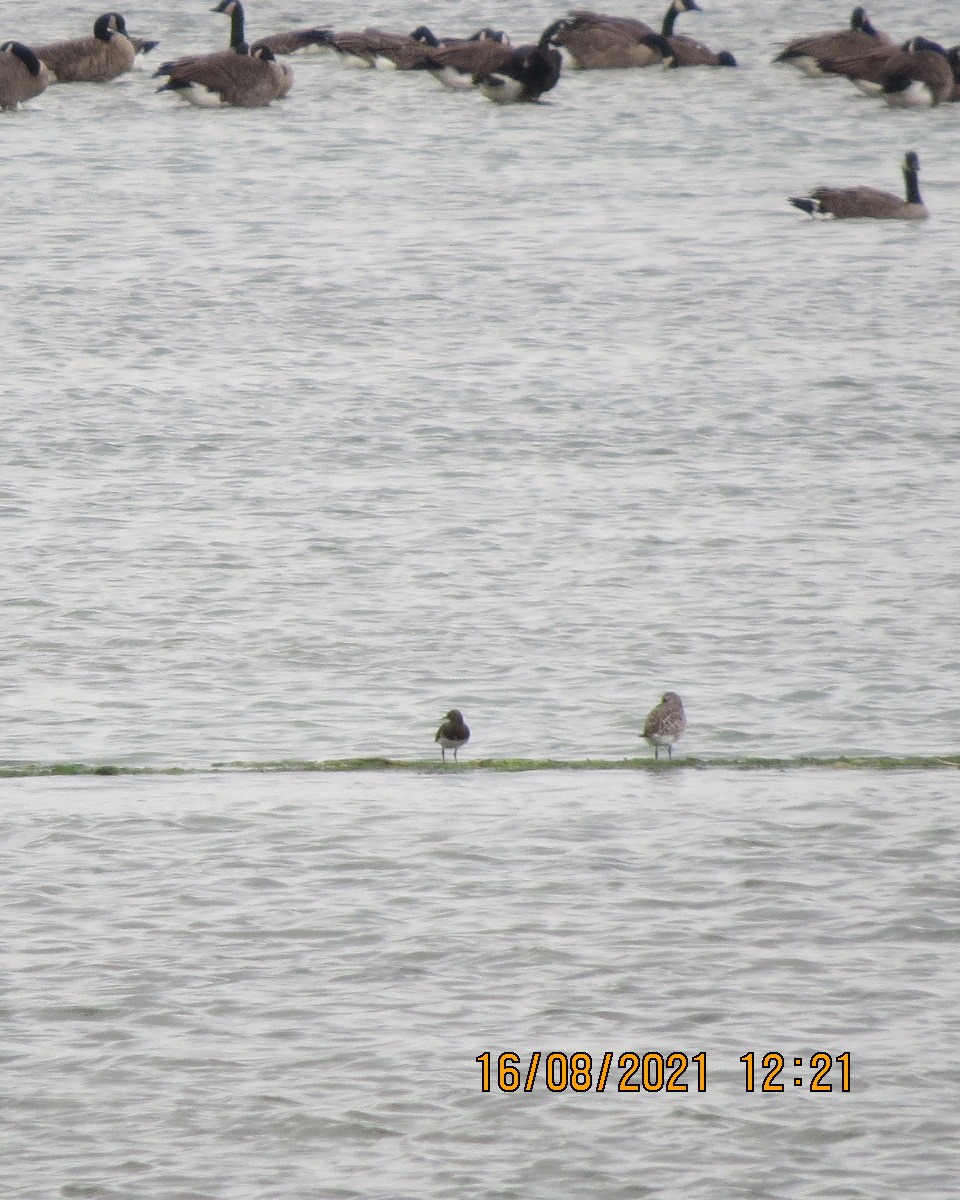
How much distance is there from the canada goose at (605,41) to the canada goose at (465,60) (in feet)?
5.24

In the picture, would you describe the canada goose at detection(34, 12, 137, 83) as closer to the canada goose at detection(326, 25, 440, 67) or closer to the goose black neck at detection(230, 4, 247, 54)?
the goose black neck at detection(230, 4, 247, 54)

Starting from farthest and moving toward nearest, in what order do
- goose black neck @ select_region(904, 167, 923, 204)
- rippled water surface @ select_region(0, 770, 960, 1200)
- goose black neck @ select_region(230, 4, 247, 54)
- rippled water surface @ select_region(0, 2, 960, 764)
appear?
goose black neck @ select_region(230, 4, 247, 54) → goose black neck @ select_region(904, 167, 923, 204) → rippled water surface @ select_region(0, 2, 960, 764) → rippled water surface @ select_region(0, 770, 960, 1200)

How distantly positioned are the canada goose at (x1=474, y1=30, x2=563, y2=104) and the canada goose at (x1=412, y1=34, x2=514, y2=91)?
5.5 inches

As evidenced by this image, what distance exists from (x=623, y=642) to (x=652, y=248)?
10.8m

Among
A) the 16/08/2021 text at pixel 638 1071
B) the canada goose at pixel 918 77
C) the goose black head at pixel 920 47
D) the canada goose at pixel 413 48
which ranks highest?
the canada goose at pixel 413 48

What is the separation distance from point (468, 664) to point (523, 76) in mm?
18883

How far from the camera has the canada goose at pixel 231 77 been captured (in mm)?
28375

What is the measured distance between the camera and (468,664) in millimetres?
10664

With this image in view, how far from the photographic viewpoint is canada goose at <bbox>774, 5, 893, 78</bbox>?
95.6 ft

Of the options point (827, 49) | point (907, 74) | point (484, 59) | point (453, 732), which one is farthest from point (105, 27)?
point (453, 732)

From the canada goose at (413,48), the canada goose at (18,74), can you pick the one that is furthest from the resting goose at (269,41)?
the canada goose at (18,74)

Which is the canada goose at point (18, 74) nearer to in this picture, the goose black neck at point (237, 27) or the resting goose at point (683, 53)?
the goose black neck at point (237, 27)

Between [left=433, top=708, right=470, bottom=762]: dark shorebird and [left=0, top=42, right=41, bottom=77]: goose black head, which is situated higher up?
[left=0, top=42, right=41, bottom=77]: goose black head

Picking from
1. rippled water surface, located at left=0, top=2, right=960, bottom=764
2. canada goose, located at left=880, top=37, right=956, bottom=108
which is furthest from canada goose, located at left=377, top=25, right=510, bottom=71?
canada goose, located at left=880, top=37, right=956, bottom=108
